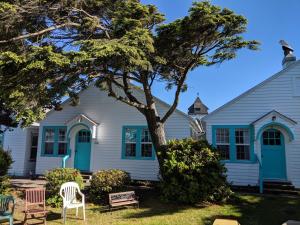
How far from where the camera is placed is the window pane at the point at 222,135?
1556 centimetres

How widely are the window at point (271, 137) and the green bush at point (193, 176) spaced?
433 centimetres

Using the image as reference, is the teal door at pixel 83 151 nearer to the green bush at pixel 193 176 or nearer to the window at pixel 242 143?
the green bush at pixel 193 176

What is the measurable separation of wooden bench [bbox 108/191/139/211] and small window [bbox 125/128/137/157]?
19.1 ft

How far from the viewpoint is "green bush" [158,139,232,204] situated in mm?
11344

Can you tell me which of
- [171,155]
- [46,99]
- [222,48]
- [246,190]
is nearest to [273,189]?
[246,190]

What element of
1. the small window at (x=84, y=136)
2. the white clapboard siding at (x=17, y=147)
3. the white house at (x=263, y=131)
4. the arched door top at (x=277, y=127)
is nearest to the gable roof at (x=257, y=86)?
the white house at (x=263, y=131)

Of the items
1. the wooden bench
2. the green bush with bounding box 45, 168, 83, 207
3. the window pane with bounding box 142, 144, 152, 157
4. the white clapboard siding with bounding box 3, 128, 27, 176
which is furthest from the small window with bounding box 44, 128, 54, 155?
the wooden bench

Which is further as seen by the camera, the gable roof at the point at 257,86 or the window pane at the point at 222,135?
the window pane at the point at 222,135

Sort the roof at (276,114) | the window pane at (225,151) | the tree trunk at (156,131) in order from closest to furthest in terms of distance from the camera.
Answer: the tree trunk at (156,131), the roof at (276,114), the window pane at (225,151)

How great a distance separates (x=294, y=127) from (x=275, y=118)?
93 centimetres

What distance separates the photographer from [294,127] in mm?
14383

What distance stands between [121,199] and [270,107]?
28.1ft

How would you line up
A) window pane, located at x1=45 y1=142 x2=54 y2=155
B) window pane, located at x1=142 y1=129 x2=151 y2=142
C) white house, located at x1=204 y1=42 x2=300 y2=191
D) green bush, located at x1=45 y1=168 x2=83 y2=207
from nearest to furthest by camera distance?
1. green bush, located at x1=45 y1=168 x2=83 y2=207
2. white house, located at x1=204 y1=42 x2=300 y2=191
3. window pane, located at x1=142 y1=129 x2=151 y2=142
4. window pane, located at x1=45 y1=142 x2=54 y2=155

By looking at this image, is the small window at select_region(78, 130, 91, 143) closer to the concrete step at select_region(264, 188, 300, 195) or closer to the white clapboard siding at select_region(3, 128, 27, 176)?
the white clapboard siding at select_region(3, 128, 27, 176)
